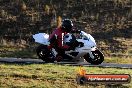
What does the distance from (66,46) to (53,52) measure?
689 mm

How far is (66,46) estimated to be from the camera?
20.6 meters

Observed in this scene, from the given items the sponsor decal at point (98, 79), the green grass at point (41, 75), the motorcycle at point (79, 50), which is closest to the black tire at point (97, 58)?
the motorcycle at point (79, 50)

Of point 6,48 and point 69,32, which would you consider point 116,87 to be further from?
point 6,48

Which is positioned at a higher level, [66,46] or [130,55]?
[66,46]

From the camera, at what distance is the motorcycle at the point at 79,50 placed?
2034 cm

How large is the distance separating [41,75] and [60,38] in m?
3.83

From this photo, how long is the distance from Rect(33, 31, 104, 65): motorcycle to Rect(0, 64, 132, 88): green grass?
1.45 meters

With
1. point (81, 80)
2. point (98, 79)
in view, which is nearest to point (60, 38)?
point (81, 80)

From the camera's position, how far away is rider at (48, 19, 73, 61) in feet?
66.8

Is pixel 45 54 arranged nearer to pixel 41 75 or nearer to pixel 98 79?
pixel 41 75

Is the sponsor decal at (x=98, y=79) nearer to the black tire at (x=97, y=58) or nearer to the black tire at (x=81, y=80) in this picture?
the black tire at (x=81, y=80)

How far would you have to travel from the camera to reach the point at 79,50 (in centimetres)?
2044

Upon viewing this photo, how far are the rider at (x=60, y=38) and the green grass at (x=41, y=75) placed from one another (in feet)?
5.48

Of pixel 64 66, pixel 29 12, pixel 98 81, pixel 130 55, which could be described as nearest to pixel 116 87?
pixel 98 81
